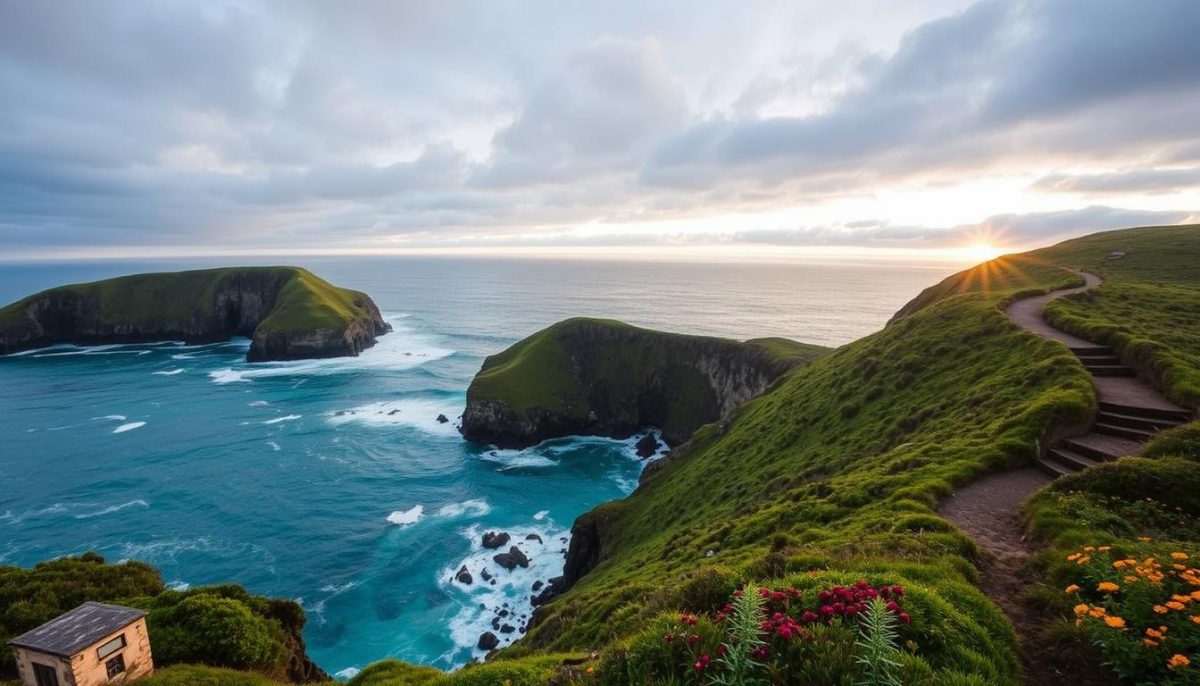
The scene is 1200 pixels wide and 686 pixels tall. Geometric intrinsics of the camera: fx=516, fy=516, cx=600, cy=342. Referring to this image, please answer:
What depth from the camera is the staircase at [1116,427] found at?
20500 millimetres

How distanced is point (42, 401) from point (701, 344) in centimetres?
13868

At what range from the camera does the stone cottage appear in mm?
A: 16875

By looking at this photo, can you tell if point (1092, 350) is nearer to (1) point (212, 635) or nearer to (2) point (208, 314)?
(1) point (212, 635)

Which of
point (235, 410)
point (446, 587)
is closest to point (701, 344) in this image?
point (446, 587)

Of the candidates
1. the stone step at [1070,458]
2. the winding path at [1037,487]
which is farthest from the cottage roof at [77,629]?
the stone step at [1070,458]

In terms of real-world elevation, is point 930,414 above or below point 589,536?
above

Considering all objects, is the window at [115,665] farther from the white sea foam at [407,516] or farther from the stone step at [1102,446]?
the white sea foam at [407,516]

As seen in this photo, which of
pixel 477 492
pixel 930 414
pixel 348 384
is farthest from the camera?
pixel 348 384

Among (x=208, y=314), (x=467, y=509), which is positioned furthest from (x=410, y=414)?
(x=208, y=314)

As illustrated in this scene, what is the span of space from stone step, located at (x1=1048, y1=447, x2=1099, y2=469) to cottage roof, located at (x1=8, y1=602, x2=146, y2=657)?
1406 inches

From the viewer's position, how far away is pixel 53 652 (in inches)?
659

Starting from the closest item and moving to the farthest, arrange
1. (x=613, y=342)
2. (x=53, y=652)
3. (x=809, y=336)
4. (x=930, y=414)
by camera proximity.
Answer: (x=53, y=652)
(x=930, y=414)
(x=613, y=342)
(x=809, y=336)

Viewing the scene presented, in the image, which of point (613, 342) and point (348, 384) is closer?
point (613, 342)

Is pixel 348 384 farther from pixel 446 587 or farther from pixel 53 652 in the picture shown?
pixel 53 652
